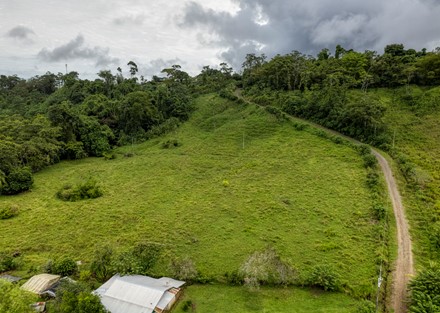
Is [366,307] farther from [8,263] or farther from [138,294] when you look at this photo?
[8,263]

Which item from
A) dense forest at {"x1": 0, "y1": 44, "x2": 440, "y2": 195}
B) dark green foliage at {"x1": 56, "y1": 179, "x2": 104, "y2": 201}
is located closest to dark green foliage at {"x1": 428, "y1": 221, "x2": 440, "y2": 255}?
dense forest at {"x1": 0, "y1": 44, "x2": 440, "y2": 195}

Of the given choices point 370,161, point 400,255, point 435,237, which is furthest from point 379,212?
point 370,161

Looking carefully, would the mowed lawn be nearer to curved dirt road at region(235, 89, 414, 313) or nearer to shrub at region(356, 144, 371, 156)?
shrub at region(356, 144, 371, 156)

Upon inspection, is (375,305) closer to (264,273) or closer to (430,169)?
(264,273)

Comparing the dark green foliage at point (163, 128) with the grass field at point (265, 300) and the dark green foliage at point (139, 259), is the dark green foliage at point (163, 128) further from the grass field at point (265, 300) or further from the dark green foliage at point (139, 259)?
the grass field at point (265, 300)

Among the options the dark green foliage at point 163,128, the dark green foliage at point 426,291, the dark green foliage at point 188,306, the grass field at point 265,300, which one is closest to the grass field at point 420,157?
the dark green foliage at point 426,291

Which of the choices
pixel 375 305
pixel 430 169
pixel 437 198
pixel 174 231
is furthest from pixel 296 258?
→ pixel 430 169
